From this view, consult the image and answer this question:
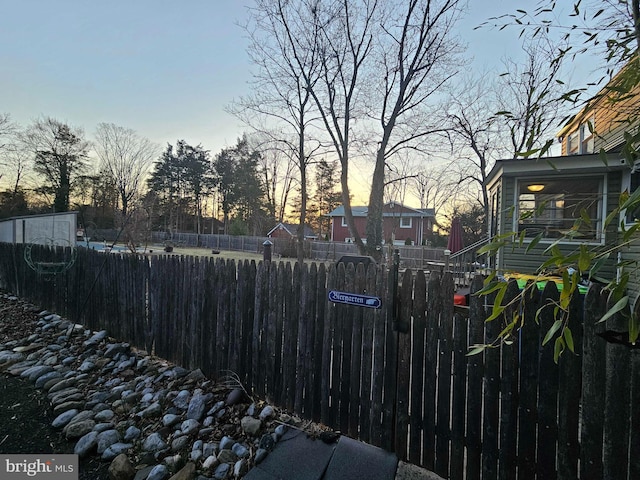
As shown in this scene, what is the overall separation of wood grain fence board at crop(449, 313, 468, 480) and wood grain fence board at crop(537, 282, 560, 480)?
0.37 m

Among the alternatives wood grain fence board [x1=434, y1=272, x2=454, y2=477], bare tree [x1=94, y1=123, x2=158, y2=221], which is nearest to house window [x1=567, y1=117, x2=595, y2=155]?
wood grain fence board [x1=434, y1=272, x2=454, y2=477]

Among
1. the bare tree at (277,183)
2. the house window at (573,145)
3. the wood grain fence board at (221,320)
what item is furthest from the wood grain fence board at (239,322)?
the bare tree at (277,183)

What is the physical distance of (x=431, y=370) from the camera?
79.0 inches

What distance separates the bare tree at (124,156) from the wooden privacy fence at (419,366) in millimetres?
29366

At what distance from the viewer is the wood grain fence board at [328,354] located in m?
2.44

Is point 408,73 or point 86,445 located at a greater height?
point 408,73

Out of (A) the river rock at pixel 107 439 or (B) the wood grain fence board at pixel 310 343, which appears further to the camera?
(B) the wood grain fence board at pixel 310 343

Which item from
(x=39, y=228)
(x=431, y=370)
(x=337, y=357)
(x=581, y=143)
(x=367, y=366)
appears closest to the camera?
(x=431, y=370)

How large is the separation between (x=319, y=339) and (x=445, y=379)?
95cm

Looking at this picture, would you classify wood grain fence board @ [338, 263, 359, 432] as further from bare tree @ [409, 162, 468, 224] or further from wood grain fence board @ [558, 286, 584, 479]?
bare tree @ [409, 162, 468, 224]

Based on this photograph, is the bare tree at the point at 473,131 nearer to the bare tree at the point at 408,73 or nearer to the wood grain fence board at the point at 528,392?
the bare tree at the point at 408,73

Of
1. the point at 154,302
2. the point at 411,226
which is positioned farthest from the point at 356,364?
the point at 411,226

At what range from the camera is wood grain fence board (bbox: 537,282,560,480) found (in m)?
1.63
